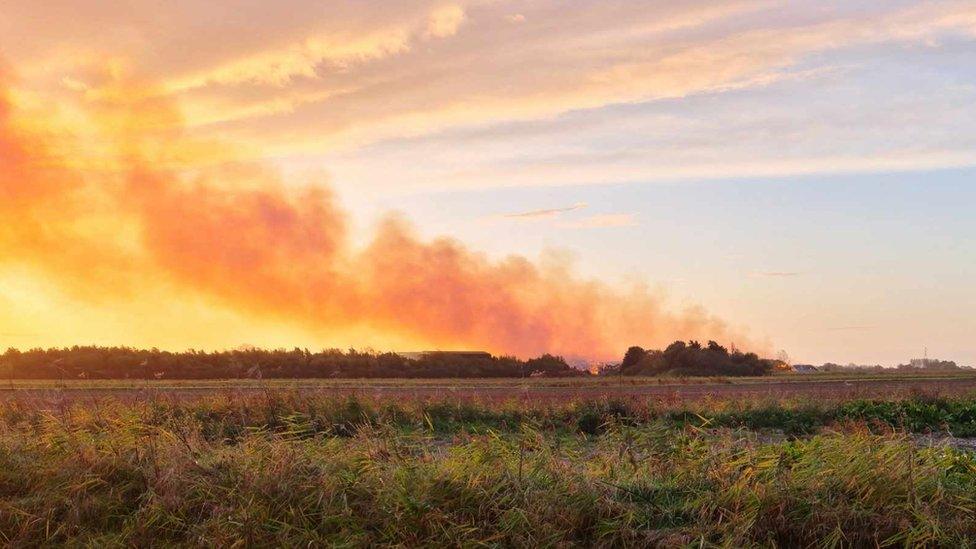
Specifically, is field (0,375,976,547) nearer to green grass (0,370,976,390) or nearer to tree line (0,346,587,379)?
green grass (0,370,976,390)

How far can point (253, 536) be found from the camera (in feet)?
26.1

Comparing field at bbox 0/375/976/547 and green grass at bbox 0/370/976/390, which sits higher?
green grass at bbox 0/370/976/390

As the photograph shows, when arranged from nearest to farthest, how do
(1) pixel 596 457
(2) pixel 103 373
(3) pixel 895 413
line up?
(1) pixel 596 457 < (3) pixel 895 413 < (2) pixel 103 373

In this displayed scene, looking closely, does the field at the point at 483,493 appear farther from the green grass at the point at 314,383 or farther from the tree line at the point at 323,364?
the tree line at the point at 323,364

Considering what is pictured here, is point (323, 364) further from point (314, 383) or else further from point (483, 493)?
point (483, 493)

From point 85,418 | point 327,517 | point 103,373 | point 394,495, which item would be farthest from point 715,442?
point 103,373

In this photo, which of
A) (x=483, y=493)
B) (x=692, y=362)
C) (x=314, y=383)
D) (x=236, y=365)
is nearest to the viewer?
(x=483, y=493)

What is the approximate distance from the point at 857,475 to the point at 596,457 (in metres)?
2.72

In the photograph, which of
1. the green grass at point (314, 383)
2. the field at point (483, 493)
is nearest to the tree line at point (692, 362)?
the green grass at point (314, 383)

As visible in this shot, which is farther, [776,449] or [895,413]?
[895,413]

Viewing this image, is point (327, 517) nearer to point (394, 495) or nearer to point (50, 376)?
point (394, 495)

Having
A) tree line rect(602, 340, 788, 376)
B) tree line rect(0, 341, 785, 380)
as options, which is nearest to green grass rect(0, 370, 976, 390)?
tree line rect(0, 341, 785, 380)

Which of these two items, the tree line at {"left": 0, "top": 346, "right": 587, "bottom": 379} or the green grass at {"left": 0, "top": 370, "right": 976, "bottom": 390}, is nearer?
the green grass at {"left": 0, "top": 370, "right": 976, "bottom": 390}

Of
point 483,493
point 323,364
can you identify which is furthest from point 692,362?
point 483,493
